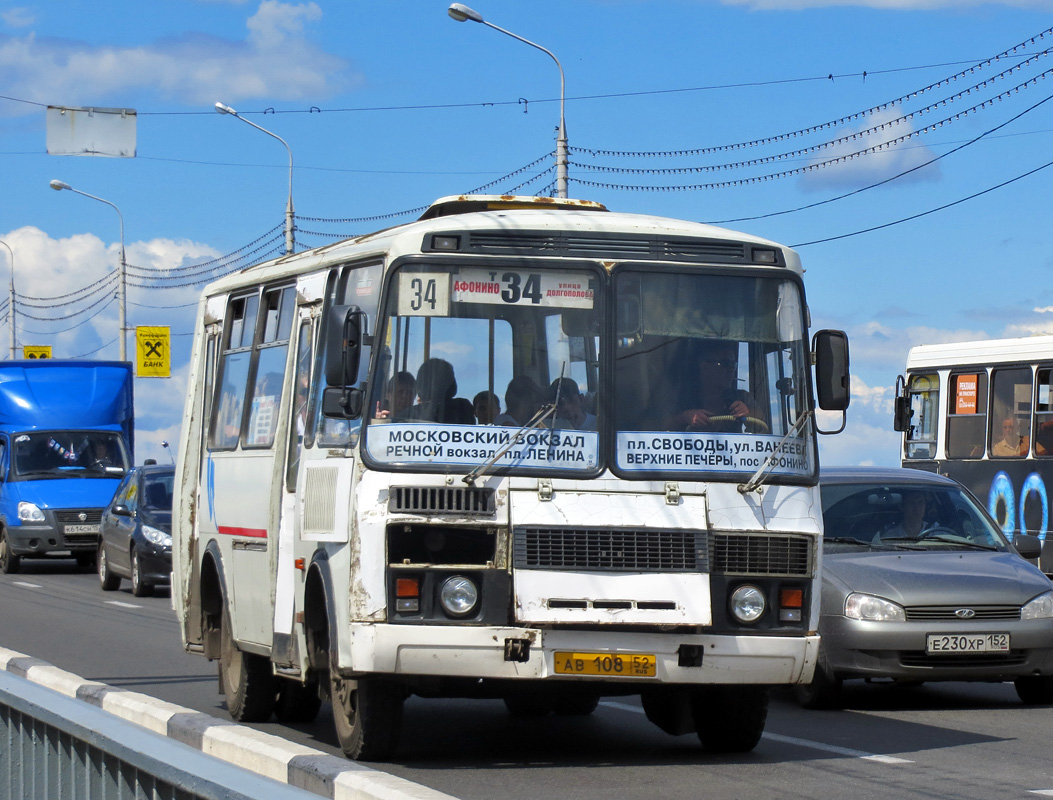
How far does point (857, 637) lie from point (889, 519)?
5.56 ft

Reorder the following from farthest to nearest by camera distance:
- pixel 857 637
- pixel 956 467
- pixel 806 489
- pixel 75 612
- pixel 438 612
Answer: pixel 956 467, pixel 75 612, pixel 857 637, pixel 806 489, pixel 438 612

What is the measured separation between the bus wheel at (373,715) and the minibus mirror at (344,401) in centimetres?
126

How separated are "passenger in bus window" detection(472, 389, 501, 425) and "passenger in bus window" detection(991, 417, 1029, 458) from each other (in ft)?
48.3

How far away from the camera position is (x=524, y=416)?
8.73m

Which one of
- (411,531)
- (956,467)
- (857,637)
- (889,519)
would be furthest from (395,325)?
(956,467)

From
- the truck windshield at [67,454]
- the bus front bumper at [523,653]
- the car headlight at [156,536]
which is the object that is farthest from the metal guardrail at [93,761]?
the truck windshield at [67,454]

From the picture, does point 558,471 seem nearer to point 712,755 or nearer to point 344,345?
point 344,345

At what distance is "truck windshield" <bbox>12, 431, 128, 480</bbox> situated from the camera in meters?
29.4

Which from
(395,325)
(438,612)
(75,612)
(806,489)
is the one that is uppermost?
(395,325)

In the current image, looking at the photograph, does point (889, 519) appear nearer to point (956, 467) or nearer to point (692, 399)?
point (692, 399)

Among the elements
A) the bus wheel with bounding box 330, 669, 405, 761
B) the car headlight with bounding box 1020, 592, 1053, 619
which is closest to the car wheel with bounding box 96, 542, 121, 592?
the car headlight with bounding box 1020, 592, 1053, 619

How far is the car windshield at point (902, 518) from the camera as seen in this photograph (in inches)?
510

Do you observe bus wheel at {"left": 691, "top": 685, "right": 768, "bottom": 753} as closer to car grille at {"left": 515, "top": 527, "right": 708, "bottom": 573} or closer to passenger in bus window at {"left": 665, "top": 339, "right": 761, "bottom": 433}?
car grille at {"left": 515, "top": 527, "right": 708, "bottom": 573}

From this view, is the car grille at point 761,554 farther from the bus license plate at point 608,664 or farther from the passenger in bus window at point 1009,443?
the passenger in bus window at point 1009,443
